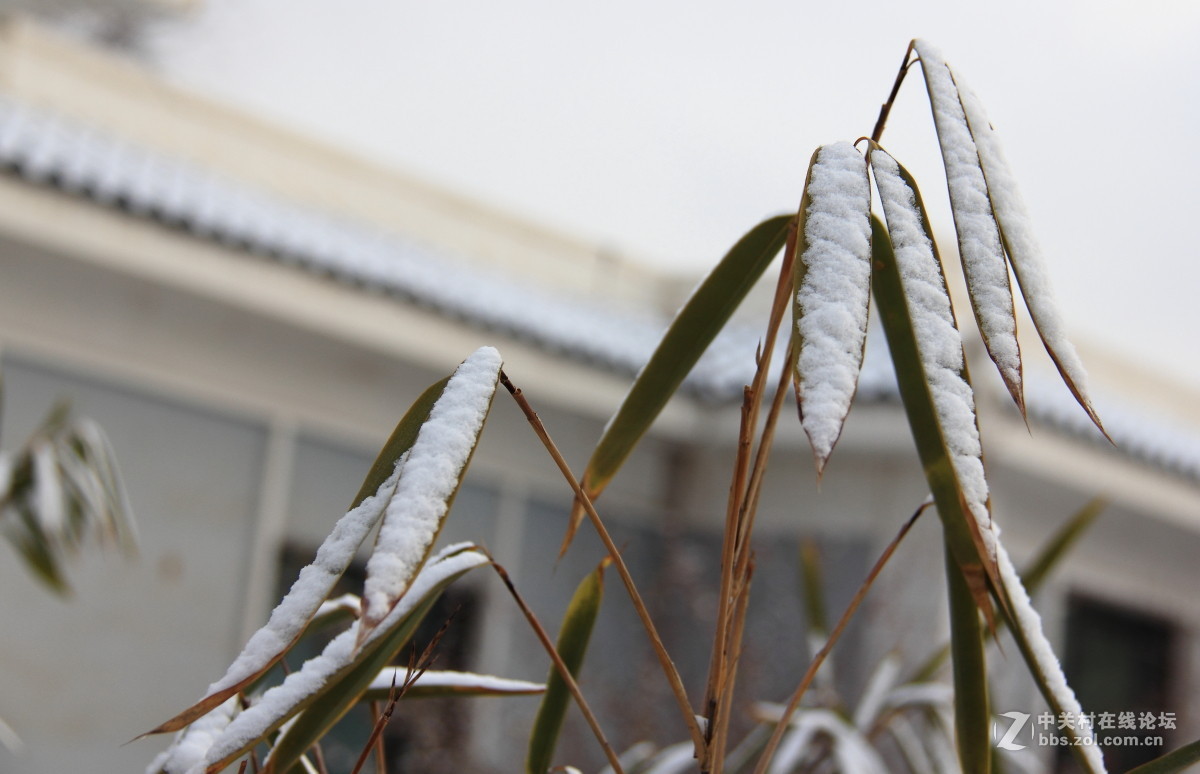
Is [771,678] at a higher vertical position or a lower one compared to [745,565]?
lower

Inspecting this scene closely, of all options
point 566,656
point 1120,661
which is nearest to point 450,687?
point 566,656

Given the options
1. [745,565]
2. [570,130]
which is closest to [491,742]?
[745,565]

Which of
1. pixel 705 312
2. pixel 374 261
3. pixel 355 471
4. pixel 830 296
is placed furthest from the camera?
pixel 374 261

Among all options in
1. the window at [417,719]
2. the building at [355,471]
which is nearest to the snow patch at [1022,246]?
the building at [355,471]

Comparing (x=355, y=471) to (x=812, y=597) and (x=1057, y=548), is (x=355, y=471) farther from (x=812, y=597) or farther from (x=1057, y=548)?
(x=1057, y=548)

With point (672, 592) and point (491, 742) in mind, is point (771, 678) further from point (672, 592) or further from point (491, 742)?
point (491, 742)
